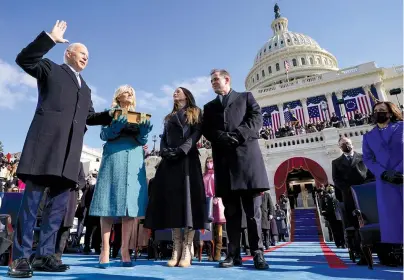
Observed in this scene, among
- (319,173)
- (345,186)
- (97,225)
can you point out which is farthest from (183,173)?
(319,173)

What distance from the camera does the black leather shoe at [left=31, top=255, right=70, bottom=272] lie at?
8.20ft

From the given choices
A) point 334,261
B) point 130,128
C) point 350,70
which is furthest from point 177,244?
point 350,70

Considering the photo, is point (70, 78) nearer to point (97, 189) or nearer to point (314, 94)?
point (97, 189)

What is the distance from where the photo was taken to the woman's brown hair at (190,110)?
332 cm

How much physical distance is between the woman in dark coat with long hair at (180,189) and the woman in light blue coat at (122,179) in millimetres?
198

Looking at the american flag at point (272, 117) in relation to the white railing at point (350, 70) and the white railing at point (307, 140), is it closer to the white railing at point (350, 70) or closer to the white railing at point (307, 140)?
the white railing at point (350, 70)

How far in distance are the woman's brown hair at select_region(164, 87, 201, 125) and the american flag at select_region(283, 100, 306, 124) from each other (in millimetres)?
31897

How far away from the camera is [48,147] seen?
7.97 feet

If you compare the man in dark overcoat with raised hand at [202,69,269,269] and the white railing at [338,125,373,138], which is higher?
the white railing at [338,125,373,138]

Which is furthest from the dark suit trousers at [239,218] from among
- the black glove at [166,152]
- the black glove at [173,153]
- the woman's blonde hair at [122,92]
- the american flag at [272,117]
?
the american flag at [272,117]

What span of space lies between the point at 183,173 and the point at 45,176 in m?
1.41

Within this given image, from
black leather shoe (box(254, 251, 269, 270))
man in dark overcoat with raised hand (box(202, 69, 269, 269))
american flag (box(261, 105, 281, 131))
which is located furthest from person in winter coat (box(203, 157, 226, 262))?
american flag (box(261, 105, 281, 131))

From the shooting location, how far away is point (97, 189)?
9.52 feet

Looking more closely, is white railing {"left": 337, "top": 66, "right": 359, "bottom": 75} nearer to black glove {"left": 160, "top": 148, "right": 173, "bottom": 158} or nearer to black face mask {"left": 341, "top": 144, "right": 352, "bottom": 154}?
black face mask {"left": 341, "top": 144, "right": 352, "bottom": 154}
